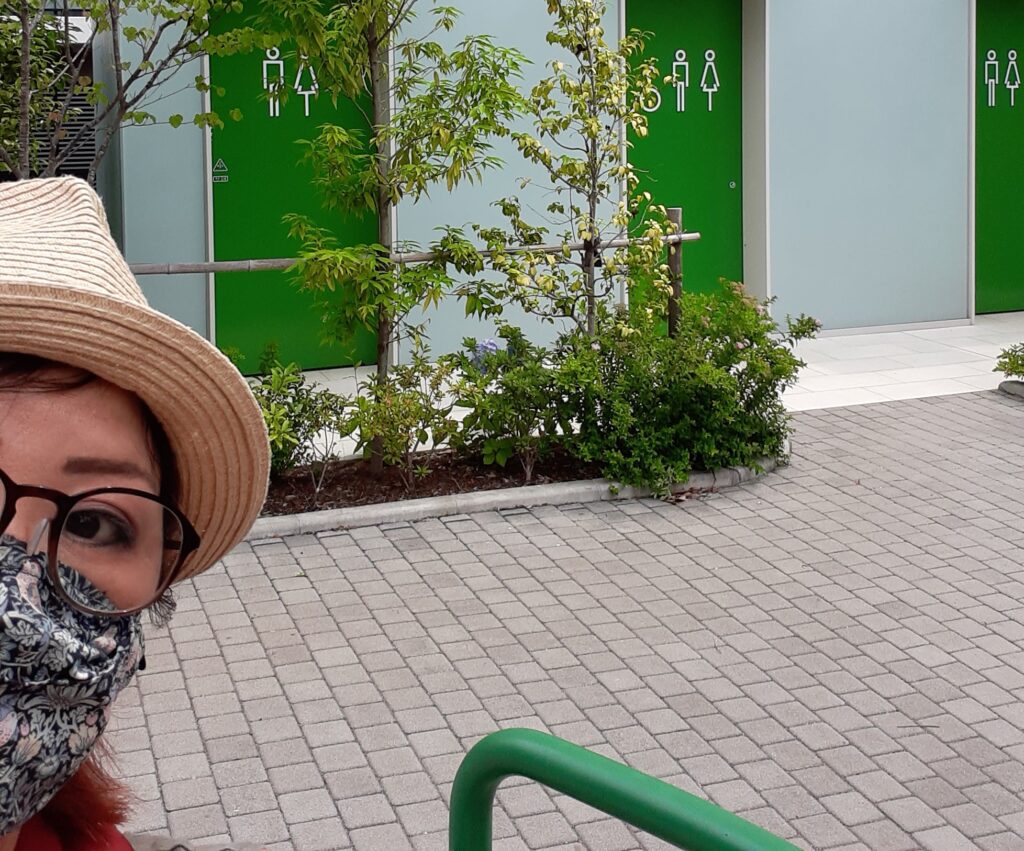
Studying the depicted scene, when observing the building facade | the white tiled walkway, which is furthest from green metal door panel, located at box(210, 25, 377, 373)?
the white tiled walkway

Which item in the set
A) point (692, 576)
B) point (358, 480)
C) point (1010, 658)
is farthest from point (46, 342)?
point (358, 480)

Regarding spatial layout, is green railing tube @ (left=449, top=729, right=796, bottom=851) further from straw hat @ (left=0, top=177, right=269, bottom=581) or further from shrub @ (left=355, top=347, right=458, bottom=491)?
shrub @ (left=355, top=347, right=458, bottom=491)

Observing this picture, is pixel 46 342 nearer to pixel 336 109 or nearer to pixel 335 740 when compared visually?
pixel 335 740

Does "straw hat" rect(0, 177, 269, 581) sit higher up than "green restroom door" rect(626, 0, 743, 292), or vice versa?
"green restroom door" rect(626, 0, 743, 292)

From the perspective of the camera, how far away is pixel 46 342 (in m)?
1.52

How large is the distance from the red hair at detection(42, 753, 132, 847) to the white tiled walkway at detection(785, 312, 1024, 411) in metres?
9.74

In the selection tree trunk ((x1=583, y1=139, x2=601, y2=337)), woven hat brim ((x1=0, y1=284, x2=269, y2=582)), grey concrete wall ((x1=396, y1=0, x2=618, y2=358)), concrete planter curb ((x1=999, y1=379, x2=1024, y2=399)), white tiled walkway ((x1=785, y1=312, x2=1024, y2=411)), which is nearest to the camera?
woven hat brim ((x1=0, y1=284, x2=269, y2=582))

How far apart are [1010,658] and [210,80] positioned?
792cm

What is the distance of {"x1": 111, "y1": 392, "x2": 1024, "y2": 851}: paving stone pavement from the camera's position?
16.4 feet

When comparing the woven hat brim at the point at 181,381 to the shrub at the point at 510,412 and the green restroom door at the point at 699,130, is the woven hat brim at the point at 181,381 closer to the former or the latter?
the shrub at the point at 510,412

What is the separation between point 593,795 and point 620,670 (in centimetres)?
418

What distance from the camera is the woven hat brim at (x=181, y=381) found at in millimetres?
1524

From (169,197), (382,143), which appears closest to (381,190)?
(382,143)

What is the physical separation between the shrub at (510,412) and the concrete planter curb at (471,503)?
→ 272mm
